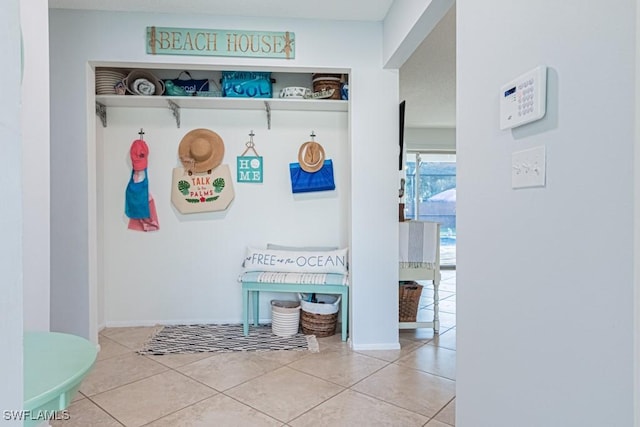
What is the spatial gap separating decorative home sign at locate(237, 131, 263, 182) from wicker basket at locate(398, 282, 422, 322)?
163cm

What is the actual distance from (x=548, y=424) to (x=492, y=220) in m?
0.60

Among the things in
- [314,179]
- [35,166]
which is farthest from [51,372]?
[314,179]

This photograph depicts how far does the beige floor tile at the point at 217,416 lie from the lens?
1.83 metres

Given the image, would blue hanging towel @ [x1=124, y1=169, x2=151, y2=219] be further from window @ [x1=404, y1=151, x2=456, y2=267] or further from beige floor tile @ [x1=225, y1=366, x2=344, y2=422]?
window @ [x1=404, y1=151, x2=456, y2=267]

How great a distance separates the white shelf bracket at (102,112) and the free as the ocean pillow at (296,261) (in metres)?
1.75

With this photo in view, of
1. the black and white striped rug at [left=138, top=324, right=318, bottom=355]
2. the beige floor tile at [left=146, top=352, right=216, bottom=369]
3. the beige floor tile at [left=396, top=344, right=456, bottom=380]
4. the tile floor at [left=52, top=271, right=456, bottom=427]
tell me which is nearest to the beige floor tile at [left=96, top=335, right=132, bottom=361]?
the tile floor at [left=52, top=271, right=456, bottom=427]

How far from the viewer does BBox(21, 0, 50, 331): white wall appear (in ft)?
5.19

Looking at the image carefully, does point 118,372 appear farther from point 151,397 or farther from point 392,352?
point 392,352

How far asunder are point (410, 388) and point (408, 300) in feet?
3.21

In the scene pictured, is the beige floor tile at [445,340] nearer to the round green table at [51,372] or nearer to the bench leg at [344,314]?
the bench leg at [344,314]

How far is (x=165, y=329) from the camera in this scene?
127 inches

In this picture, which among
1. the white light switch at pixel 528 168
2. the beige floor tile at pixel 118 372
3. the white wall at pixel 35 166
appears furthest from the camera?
the beige floor tile at pixel 118 372

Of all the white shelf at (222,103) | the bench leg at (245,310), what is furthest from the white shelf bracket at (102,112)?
the bench leg at (245,310)

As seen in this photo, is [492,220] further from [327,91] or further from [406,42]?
[327,91]
